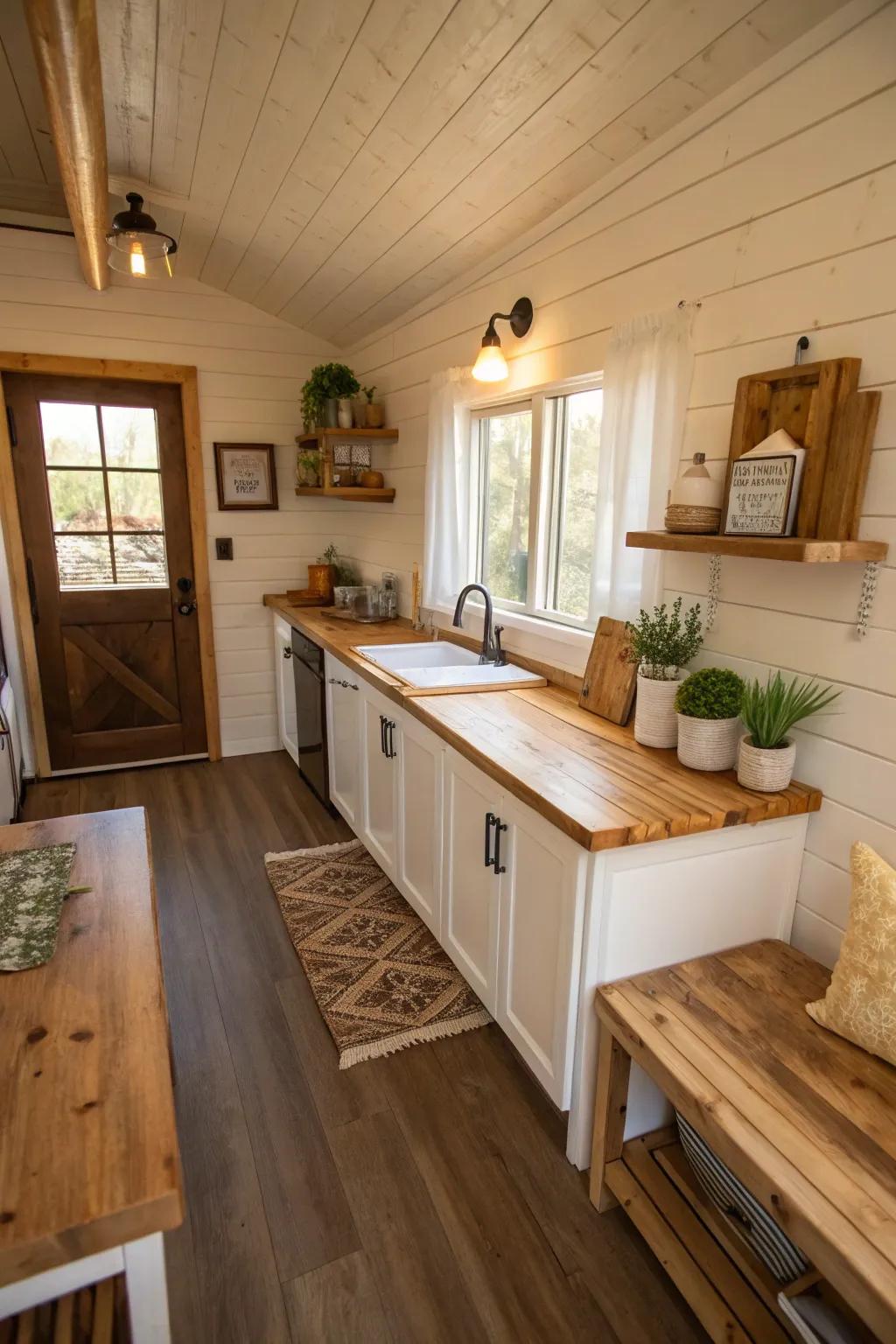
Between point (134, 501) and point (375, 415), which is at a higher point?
point (375, 415)

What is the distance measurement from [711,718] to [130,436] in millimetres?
3324

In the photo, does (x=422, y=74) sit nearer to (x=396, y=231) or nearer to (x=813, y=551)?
(x=396, y=231)

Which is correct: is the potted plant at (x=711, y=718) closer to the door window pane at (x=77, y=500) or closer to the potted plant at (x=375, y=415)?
the potted plant at (x=375, y=415)

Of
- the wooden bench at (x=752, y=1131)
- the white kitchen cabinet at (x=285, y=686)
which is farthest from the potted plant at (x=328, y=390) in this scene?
the wooden bench at (x=752, y=1131)

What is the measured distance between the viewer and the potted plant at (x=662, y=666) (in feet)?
6.02

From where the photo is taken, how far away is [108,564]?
380 centimetres

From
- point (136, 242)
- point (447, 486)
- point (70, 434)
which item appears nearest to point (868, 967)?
point (447, 486)

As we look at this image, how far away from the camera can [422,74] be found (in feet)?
5.75

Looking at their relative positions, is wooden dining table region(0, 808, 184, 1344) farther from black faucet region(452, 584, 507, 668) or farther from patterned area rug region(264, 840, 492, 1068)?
black faucet region(452, 584, 507, 668)

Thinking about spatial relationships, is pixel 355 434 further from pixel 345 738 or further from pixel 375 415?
pixel 345 738

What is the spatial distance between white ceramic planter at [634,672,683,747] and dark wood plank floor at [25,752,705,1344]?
0.97 m

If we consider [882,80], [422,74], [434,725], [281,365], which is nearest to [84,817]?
[434,725]

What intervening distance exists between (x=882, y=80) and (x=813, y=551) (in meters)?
0.85

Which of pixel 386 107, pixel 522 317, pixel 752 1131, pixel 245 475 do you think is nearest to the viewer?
pixel 752 1131
